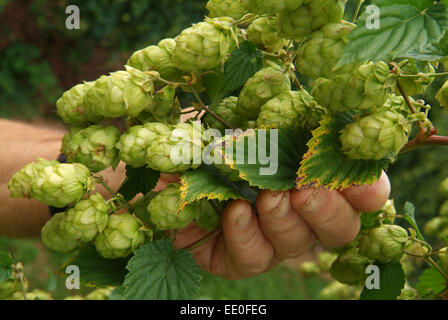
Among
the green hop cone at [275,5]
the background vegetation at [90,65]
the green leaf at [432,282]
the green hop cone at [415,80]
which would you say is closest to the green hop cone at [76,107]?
the green hop cone at [275,5]

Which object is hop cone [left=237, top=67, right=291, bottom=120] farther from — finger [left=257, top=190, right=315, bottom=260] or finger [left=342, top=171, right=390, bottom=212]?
finger [left=342, top=171, right=390, bottom=212]

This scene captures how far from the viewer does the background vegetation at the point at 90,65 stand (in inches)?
141

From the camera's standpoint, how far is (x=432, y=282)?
1.10 m

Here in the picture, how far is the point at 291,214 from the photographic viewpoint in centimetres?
99

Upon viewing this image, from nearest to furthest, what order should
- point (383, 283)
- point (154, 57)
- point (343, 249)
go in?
point (154, 57)
point (383, 283)
point (343, 249)

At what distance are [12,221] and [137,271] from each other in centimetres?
103

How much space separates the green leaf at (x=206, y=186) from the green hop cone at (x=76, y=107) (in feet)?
0.80

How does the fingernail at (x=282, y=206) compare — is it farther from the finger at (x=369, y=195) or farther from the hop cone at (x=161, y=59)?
the hop cone at (x=161, y=59)

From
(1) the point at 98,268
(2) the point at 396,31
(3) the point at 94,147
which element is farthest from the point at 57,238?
(2) the point at 396,31

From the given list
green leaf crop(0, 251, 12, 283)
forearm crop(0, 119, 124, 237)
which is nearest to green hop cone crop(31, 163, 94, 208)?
green leaf crop(0, 251, 12, 283)

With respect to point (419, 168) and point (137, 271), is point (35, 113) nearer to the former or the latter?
point (419, 168)

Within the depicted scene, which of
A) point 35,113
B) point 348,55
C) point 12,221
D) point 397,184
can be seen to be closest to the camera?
point 348,55

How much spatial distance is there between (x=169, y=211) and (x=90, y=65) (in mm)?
4509
